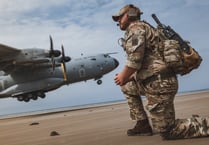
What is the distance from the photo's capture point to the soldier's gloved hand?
3.92 metres

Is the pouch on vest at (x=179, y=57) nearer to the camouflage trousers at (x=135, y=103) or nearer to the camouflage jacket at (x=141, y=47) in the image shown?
the camouflage jacket at (x=141, y=47)

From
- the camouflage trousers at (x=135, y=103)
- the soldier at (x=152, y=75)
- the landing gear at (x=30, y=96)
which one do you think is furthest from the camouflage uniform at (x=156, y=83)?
the landing gear at (x=30, y=96)

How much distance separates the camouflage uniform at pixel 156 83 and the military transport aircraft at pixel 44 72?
24840 mm

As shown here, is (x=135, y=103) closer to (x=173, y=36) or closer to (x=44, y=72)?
(x=173, y=36)

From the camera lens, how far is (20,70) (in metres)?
30.7

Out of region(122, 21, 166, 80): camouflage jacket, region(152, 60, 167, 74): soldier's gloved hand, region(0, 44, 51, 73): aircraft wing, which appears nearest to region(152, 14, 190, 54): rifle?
region(122, 21, 166, 80): camouflage jacket

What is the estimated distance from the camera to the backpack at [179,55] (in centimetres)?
382

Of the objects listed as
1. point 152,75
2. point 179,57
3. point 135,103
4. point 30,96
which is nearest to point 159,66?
point 152,75

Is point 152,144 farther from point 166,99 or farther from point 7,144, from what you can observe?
point 7,144

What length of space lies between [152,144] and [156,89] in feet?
1.91

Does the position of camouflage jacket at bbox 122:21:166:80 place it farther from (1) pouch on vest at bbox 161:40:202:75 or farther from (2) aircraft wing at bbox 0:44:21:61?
(2) aircraft wing at bbox 0:44:21:61

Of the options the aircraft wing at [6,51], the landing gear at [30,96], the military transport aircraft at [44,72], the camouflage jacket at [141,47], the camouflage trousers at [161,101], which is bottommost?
→ the camouflage trousers at [161,101]

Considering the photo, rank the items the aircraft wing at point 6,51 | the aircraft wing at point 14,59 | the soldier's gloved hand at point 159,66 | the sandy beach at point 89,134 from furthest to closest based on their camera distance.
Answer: the aircraft wing at point 14,59 < the aircraft wing at point 6,51 < the sandy beach at point 89,134 < the soldier's gloved hand at point 159,66

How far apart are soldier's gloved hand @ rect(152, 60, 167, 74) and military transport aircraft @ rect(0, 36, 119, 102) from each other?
81.7ft
